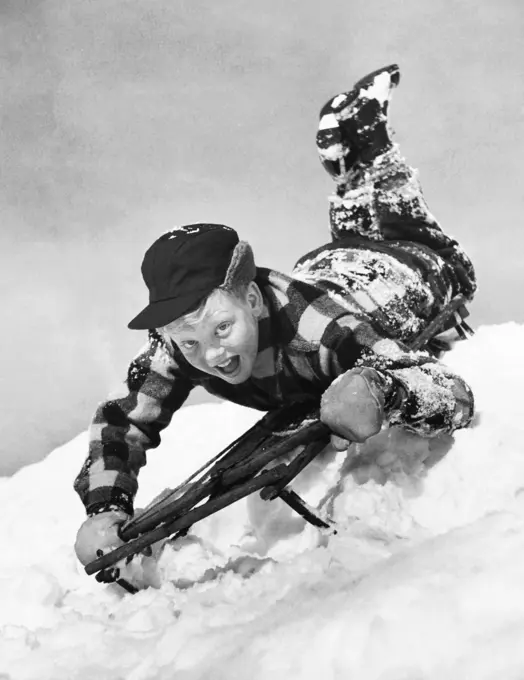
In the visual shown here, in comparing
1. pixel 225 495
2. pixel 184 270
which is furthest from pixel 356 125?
pixel 225 495

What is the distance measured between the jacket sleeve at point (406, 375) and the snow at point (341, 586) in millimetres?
99

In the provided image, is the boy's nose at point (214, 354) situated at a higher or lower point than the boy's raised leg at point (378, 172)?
lower

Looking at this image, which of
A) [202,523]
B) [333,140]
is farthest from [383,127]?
[202,523]

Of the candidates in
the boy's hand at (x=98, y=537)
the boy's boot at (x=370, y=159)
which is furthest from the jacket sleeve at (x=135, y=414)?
the boy's boot at (x=370, y=159)

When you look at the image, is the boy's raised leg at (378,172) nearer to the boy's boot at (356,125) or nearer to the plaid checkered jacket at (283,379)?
the boy's boot at (356,125)

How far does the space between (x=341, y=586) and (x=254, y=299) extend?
760mm

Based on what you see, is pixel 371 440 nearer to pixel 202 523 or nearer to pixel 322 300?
pixel 322 300

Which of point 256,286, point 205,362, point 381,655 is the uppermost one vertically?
point 256,286

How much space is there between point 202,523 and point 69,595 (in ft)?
1.23

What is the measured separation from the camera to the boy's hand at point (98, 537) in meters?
1.48

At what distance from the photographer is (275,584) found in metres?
1.11

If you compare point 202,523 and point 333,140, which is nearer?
point 202,523

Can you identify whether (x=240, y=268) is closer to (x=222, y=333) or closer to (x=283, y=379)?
(x=222, y=333)

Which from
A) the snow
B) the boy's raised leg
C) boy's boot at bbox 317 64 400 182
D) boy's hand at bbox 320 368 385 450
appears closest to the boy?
boy's hand at bbox 320 368 385 450
